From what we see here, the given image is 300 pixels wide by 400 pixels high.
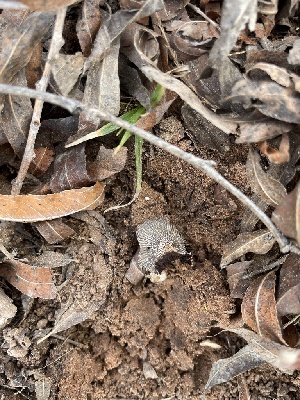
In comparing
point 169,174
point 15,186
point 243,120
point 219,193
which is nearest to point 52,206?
point 15,186

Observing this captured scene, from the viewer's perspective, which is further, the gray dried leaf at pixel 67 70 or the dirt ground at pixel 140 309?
the dirt ground at pixel 140 309

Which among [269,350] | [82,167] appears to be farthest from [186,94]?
[269,350]

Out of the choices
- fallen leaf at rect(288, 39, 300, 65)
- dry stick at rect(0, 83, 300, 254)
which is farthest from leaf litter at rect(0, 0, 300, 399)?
dry stick at rect(0, 83, 300, 254)

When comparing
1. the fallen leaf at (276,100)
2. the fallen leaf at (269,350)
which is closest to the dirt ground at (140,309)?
the fallen leaf at (269,350)

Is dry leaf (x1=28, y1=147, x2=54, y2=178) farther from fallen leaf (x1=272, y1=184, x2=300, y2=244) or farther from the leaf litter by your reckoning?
fallen leaf (x1=272, y1=184, x2=300, y2=244)

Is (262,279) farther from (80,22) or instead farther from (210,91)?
(80,22)

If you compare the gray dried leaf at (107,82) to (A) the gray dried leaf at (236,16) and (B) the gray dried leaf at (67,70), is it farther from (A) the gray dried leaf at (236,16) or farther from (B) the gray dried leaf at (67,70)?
(A) the gray dried leaf at (236,16)

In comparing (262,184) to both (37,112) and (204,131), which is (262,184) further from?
(37,112)
